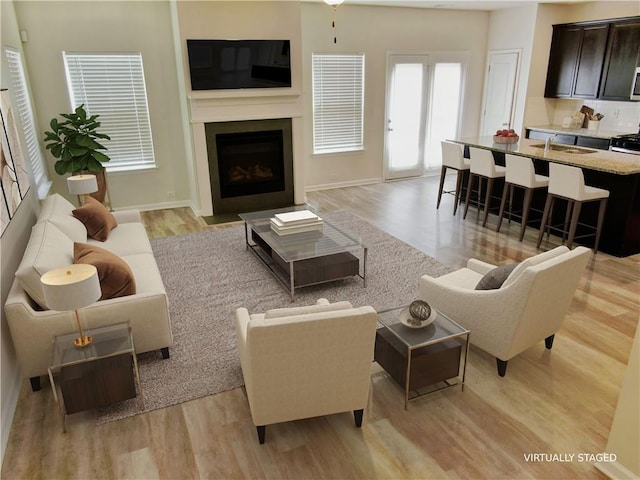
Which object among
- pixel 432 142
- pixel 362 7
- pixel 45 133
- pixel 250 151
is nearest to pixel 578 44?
pixel 432 142

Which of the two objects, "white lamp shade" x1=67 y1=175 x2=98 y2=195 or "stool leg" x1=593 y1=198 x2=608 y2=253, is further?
"stool leg" x1=593 y1=198 x2=608 y2=253

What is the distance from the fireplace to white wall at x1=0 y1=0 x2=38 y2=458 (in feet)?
7.93

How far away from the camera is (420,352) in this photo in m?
2.73

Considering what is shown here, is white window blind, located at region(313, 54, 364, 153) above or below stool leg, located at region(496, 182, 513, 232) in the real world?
above

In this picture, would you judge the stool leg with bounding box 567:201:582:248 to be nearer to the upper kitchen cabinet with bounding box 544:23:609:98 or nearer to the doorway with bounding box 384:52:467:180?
the upper kitchen cabinet with bounding box 544:23:609:98

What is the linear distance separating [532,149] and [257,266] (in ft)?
12.0

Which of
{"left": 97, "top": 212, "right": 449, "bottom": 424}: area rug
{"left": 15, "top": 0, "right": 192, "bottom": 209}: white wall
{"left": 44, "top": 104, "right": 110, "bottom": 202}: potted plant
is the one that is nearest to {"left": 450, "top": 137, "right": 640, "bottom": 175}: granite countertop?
{"left": 97, "top": 212, "right": 449, "bottom": 424}: area rug

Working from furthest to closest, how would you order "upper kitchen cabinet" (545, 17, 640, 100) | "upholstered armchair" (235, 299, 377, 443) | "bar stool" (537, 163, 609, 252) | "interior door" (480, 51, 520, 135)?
1. "interior door" (480, 51, 520, 135)
2. "upper kitchen cabinet" (545, 17, 640, 100)
3. "bar stool" (537, 163, 609, 252)
4. "upholstered armchair" (235, 299, 377, 443)

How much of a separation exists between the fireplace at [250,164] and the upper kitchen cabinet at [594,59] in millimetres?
4840

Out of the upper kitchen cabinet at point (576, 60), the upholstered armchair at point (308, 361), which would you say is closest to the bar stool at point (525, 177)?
the upper kitchen cabinet at point (576, 60)

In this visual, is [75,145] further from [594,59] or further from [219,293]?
[594,59]

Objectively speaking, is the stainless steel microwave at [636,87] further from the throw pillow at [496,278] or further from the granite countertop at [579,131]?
the throw pillow at [496,278]

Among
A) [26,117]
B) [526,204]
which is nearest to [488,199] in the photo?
[526,204]

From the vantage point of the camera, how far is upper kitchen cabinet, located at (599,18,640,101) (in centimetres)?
675
